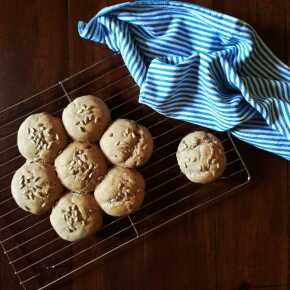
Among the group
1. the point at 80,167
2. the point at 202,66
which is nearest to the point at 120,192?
the point at 80,167

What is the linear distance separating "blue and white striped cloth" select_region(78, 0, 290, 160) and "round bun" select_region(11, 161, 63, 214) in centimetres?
21

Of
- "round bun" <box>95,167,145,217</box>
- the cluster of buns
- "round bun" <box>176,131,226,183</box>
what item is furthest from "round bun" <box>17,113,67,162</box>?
"round bun" <box>176,131,226,183</box>

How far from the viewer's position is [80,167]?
31.6 inches

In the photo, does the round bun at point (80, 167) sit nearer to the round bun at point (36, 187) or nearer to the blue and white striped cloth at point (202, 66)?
the round bun at point (36, 187)

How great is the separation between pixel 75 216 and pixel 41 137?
148 millimetres

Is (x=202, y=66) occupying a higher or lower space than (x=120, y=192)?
higher

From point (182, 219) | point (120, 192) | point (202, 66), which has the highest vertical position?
point (202, 66)

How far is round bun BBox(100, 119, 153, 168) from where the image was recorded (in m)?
0.80

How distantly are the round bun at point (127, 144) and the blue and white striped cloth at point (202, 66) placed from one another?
2.3 inches

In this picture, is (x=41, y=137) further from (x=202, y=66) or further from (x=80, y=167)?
(x=202, y=66)

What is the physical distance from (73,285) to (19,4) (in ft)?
1.78

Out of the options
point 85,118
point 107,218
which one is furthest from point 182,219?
point 85,118

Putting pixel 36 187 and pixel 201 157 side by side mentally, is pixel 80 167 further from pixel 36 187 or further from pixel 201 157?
pixel 201 157

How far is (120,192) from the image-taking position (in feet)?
2.64
